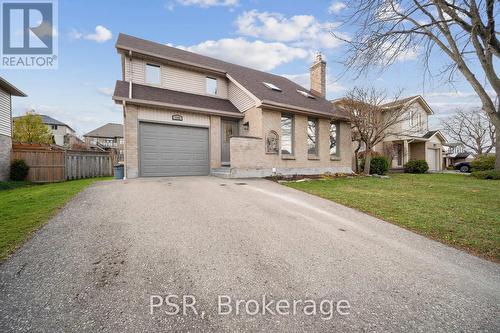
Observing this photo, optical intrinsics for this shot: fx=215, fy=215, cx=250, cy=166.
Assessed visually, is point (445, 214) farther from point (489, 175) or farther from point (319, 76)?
point (319, 76)

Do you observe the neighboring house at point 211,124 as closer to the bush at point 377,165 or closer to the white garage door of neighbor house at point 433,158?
the bush at point 377,165

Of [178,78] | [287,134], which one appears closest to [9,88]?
[178,78]

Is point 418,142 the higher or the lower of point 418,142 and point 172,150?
Result: the higher

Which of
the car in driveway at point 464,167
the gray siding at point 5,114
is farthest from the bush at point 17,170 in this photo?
the car in driveway at point 464,167

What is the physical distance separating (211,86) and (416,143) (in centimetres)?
2149

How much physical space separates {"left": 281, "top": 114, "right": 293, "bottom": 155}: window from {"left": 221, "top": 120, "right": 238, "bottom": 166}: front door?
9.34ft

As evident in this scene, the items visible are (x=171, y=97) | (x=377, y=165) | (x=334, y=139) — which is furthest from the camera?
(x=377, y=165)

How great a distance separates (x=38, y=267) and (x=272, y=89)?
43.1 feet

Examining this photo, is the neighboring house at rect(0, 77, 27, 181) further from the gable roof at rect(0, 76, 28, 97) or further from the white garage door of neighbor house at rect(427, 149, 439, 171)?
the white garage door of neighbor house at rect(427, 149, 439, 171)

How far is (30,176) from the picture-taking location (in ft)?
37.5

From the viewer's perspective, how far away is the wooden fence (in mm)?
11469

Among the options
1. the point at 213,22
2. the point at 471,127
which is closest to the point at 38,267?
the point at 213,22

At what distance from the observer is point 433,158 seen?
73.9ft

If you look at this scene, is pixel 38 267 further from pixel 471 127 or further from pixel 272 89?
pixel 471 127
